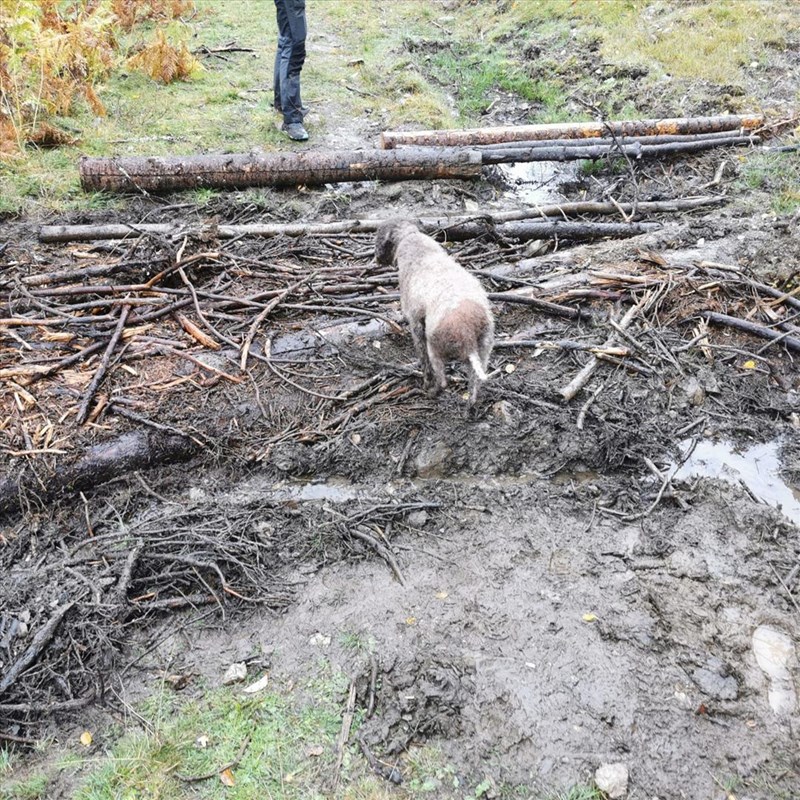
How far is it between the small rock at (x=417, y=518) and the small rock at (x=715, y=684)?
5.86ft

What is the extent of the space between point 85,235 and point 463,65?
9.21 meters

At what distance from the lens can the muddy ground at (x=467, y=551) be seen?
3.20m

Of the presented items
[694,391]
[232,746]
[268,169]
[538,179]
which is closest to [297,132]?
[268,169]

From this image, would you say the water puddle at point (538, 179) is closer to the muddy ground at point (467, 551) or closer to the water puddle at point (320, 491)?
the muddy ground at point (467, 551)

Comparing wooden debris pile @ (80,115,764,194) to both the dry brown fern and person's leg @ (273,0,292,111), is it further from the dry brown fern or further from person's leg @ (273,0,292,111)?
the dry brown fern

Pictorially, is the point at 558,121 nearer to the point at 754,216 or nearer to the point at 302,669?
the point at 754,216

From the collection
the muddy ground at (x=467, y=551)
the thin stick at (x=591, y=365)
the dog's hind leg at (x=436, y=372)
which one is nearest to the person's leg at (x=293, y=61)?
the muddy ground at (x=467, y=551)

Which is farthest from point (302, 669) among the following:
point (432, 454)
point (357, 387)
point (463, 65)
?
point (463, 65)

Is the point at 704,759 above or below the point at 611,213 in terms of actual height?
below

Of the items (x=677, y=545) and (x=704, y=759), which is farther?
(x=677, y=545)

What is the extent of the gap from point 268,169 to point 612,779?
7.21 metres

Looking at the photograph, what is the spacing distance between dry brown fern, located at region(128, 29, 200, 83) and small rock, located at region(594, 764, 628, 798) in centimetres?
1169

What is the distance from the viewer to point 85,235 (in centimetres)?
654

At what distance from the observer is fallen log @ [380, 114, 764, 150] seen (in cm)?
870
